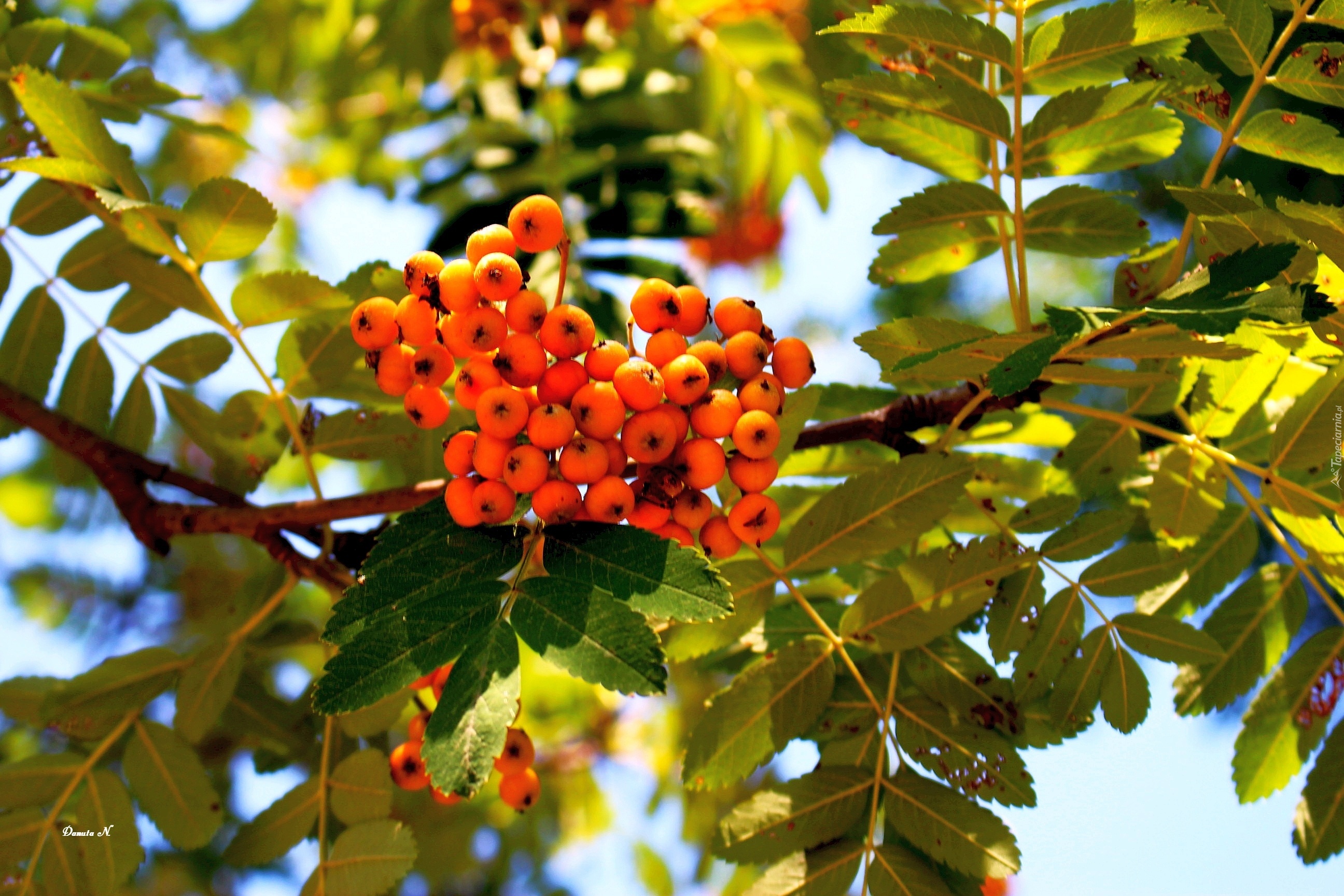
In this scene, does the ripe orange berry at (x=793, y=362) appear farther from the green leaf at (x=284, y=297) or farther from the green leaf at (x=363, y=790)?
the green leaf at (x=363, y=790)

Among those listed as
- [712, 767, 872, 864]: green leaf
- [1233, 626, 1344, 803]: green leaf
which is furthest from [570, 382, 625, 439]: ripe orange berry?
[1233, 626, 1344, 803]: green leaf

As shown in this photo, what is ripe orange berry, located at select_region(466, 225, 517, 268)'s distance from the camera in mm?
1174

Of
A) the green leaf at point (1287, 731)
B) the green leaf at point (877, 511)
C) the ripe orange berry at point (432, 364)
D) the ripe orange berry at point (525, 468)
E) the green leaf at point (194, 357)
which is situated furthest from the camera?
the green leaf at point (194, 357)

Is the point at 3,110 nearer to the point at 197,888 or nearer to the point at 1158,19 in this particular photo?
the point at 1158,19

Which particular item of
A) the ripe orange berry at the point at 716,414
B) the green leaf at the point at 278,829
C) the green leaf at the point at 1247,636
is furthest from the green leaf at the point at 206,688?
the green leaf at the point at 1247,636

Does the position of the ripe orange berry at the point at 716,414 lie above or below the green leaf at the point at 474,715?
above

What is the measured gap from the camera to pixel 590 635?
1030 mm

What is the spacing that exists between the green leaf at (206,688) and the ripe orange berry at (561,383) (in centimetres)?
93

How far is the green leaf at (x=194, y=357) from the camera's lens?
1.77 m

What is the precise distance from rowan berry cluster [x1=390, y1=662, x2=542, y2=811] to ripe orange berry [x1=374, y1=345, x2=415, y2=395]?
1.32 ft

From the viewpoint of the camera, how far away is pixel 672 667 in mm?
2361

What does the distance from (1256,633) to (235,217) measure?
1825 millimetres

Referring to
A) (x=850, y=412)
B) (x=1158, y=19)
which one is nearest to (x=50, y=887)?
(x=850, y=412)

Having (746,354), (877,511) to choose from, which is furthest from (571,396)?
(877,511)
